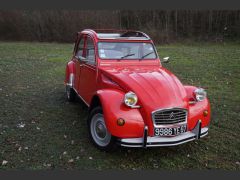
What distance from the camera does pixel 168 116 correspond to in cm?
512

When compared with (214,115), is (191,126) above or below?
above

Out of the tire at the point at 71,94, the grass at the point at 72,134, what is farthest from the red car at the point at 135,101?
the tire at the point at 71,94

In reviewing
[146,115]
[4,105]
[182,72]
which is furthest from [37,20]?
[146,115]

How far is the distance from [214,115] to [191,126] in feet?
7.56

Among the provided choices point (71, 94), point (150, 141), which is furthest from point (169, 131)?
point (71, 94)

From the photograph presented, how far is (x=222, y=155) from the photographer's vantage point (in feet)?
18.0

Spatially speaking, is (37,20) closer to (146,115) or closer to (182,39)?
(182,39)

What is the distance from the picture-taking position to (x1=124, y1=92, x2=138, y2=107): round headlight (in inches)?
201

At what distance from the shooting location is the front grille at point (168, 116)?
506cm

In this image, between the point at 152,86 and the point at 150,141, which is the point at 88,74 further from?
the point at 150,141

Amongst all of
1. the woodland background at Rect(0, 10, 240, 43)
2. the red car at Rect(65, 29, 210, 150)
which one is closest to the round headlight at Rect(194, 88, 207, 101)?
the red car at Rect(65, 29, 210, 150)

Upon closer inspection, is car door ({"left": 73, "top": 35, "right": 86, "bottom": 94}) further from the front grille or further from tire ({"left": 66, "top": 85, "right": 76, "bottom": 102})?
the front grille

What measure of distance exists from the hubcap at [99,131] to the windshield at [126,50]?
152 centimetres

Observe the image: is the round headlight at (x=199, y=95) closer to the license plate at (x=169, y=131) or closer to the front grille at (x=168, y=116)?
the front grille at (x=168, y=116)
